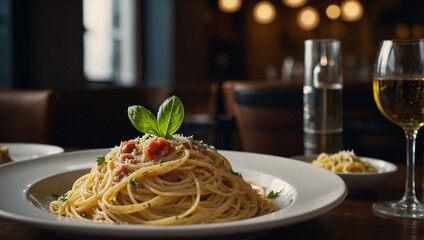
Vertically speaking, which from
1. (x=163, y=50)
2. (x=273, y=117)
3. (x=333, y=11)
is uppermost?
(x=333, y=11)

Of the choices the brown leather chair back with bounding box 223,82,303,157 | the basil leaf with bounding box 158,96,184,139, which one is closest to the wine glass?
the basil leaf with bounding box 158,96,184,139

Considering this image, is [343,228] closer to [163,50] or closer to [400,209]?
[400,209]

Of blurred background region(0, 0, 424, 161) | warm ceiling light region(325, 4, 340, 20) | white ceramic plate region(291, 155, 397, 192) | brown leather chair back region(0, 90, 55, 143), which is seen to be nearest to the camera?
white ceramic plate region(291, 155, 397, 192)

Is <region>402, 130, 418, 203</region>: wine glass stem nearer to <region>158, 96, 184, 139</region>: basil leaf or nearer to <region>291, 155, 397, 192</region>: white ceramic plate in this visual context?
<region>291, 155, 397, 192</region>: white ceramic plate

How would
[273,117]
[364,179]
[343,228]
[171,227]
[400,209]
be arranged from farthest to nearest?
[273,117], [364,179], [400,209], [343,228], [171,227]

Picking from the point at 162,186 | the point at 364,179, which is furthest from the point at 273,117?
the point at 162,186

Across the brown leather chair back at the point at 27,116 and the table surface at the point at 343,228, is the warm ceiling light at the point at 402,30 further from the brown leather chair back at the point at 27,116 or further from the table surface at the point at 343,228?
the table surface at the point at 343,228

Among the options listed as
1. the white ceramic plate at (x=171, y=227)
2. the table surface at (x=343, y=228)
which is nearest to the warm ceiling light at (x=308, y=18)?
the white ceramic plate at (x=171, y=227)
